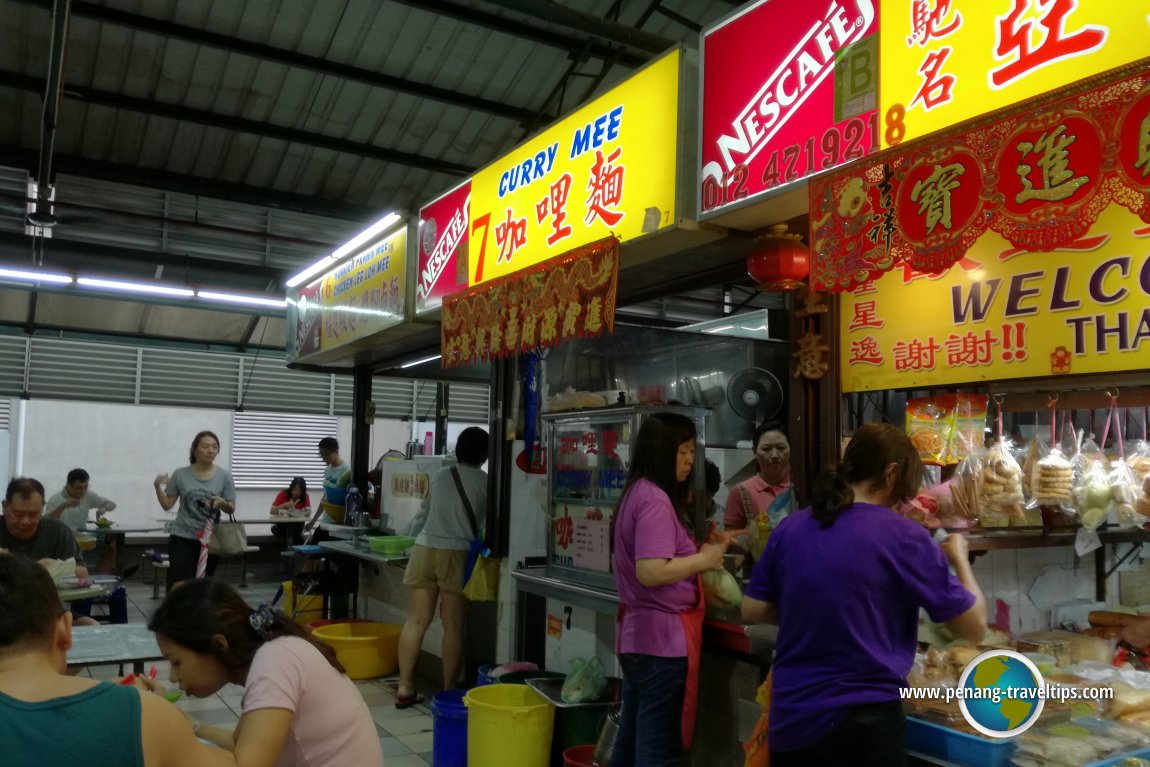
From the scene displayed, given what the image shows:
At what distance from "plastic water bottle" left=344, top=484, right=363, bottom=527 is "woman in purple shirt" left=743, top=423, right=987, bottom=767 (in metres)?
6.98

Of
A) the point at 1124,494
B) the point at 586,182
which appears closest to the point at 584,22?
the point at 586,182

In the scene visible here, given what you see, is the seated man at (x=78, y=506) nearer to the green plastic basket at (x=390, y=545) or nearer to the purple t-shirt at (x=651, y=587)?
the green plastic basket at (x=390, y=545)

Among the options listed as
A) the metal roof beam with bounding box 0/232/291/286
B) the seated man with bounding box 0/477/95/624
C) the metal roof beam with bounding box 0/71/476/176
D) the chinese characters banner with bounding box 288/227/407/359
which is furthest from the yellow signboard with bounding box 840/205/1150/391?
the metal roof beam with bounding box 0/232/291/286

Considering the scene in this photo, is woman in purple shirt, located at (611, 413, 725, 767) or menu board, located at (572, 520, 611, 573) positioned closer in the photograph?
woman in purple shirt, located at (611, 413, 725, 767)

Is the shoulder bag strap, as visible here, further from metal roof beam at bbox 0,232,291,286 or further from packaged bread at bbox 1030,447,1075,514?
metal roof beam at bbox 0,232,291,286

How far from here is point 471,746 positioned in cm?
436

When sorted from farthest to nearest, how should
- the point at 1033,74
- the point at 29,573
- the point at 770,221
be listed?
the point at 770,221 < the point at 1033,74 < the point at 29,573

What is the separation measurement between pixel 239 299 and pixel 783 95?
8745mm

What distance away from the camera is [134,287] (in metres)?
9.74

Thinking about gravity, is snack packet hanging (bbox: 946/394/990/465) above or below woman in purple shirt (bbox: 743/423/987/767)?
above

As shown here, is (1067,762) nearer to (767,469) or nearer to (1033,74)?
(1033,74)

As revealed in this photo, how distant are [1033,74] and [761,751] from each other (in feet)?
7.28

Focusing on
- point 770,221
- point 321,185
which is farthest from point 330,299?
point 770,221

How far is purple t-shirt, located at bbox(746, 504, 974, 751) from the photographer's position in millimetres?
2266
